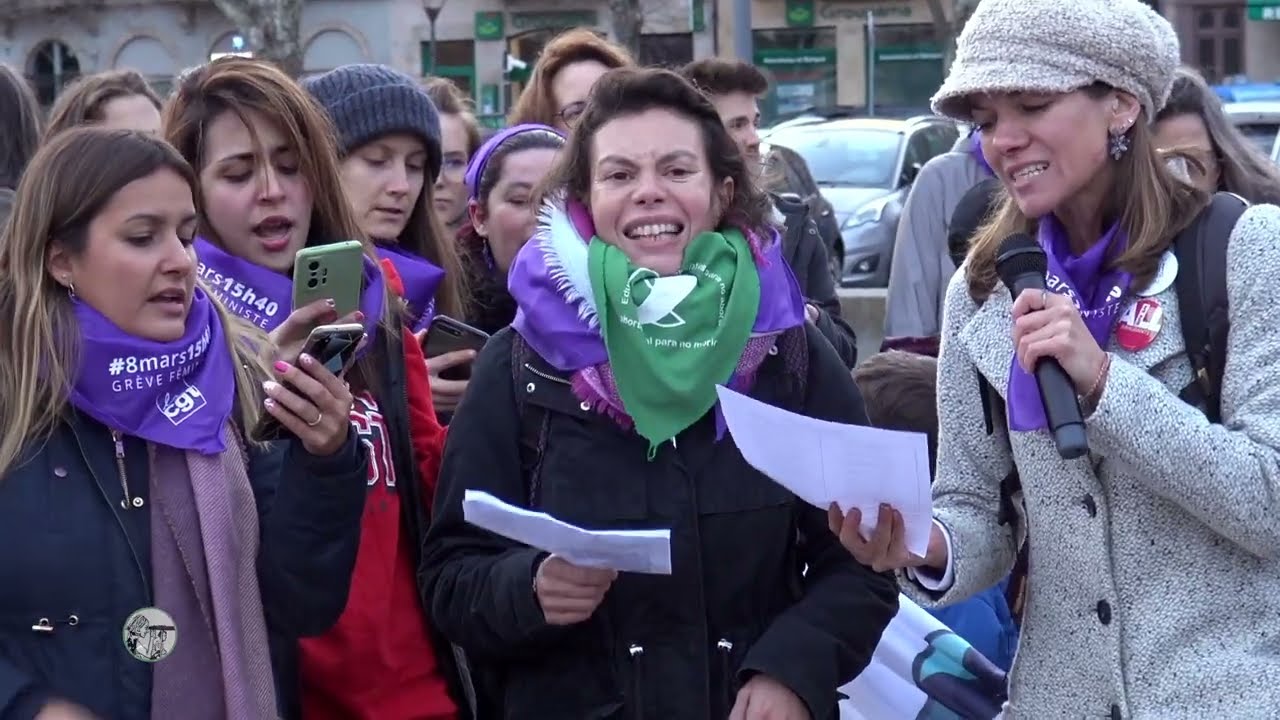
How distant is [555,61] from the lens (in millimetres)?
6027

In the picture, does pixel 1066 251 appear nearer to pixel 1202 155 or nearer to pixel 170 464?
pixel 1202 155

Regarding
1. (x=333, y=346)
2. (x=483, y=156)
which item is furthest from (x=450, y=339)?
(x=333, y=346)

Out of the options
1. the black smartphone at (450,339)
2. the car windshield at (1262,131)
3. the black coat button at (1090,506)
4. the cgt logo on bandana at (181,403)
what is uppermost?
the cgt logo on bandana at (181,403)

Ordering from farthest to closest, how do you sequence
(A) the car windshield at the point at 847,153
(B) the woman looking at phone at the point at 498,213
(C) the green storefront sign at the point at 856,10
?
(C) the green storefront sign at the point at 856,10, (A) the car windshield at the point at 847,153, (B) the woman looking at phone at the point at 498,213

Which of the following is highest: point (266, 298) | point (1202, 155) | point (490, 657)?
point (1202, 155)

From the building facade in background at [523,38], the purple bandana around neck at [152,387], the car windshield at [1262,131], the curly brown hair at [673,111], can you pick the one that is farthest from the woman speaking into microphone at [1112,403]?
the building facade in background at [523,38]

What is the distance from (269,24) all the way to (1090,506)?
3619cm

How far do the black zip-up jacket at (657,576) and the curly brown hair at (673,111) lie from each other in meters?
0.31

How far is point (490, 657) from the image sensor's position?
330 centimetres

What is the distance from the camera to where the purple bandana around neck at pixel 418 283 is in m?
4.26

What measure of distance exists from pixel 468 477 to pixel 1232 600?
4.21 ft

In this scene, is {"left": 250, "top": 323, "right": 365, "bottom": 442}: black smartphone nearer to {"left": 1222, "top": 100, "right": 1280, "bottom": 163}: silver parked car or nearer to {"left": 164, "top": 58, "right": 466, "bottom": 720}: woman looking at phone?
{"left": 164, "top": 58, "right": 466, "bottom": 720}: woman looking at phone

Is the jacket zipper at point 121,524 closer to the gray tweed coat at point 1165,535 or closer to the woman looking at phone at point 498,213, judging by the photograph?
the gray tweed coat at point 1165,535

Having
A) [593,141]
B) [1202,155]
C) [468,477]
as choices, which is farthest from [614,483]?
[1202,155]
